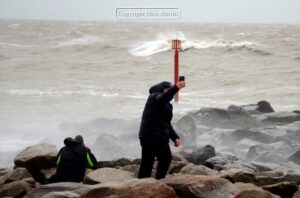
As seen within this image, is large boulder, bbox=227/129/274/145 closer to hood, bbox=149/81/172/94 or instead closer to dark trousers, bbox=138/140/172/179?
dark trousers, bbox=138/140/172/179

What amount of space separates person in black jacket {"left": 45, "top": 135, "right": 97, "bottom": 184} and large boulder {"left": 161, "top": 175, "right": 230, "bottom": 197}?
1204 millimetres

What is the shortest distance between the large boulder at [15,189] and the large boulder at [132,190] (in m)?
1.25

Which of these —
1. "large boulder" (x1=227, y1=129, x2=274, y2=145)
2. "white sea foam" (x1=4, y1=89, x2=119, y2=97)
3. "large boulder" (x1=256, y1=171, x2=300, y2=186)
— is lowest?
"white sea foam" (x1=4, y1=89, x2=119, y2=97)

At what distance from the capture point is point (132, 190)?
4.76 m

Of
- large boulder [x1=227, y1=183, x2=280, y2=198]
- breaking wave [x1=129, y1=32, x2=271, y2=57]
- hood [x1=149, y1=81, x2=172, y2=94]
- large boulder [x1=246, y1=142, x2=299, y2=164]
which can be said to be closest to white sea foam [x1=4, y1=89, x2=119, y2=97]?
large boulder [x1=246, y1=142, x2=299, y2=164]

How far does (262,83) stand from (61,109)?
341 inches

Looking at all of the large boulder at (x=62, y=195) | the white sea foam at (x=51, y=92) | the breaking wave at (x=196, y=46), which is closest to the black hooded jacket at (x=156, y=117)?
the large boulder at (x=62, y=195)

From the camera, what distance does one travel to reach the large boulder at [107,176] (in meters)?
5.78

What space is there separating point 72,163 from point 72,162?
1cm

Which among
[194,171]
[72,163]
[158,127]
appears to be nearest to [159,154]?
[158,127]

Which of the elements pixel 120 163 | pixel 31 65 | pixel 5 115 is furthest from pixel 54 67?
pixel 120 163

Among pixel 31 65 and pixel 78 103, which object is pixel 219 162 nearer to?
pixel 78 103

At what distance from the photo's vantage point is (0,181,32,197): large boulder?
5.81 m

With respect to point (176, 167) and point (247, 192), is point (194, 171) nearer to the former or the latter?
point (176, 167)
